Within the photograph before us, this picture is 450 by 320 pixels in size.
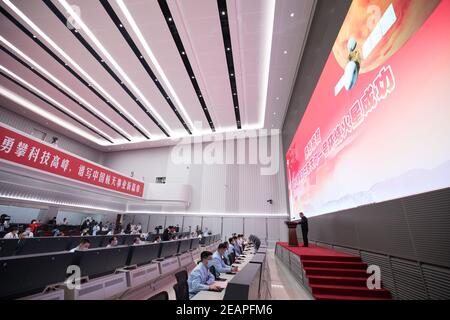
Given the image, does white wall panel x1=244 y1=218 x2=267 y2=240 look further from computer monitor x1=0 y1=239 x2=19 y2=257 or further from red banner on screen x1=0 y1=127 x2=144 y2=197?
computer monitor x1=0 y1=239 x2=19 y2=257

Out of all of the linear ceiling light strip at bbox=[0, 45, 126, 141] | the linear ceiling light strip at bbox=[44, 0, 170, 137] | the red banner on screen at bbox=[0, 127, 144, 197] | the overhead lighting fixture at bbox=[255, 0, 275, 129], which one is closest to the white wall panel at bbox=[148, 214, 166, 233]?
the red banner on screen at bbox=[0, 127, 144, 197]

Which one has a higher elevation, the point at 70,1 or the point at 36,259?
the point at 70,1

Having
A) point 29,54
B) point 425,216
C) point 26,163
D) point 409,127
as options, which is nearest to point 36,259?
point 425,216

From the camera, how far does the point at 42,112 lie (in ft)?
38.9

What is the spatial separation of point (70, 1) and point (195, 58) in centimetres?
433

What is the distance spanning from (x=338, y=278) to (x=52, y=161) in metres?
10.4

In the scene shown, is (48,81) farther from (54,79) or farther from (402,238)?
(402,238)

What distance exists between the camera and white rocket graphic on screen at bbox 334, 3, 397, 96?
280cm

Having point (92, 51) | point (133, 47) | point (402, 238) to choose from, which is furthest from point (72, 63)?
point (402, 238)

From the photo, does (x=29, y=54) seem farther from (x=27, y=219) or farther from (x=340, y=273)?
(x=340, y=273)

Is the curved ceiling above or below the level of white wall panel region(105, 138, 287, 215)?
above

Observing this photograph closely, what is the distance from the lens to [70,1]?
20.4 ft

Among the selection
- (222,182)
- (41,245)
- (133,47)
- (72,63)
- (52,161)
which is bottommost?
(41,245)

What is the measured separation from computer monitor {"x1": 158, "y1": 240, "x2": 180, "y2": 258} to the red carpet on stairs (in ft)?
11.5
